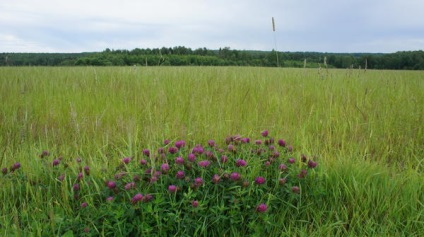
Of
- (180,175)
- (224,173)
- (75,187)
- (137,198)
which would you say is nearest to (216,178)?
(224,173)

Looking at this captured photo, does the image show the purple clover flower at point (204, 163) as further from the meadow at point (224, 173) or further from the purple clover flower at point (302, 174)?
the purple clover flower at point (302, 174)

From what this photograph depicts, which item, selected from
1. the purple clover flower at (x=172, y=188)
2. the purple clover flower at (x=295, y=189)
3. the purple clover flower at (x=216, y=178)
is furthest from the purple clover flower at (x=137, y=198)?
the purple clover flower at (x=295, y=189)

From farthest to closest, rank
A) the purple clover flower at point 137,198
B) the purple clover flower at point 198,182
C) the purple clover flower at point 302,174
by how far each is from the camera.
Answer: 1. the purple clover flower at point 302,174
2. the purple clover flower at point 198,182
3. the purple clover flower at point 137,198

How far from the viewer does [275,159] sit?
2213 millimetres

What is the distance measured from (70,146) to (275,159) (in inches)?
70.6

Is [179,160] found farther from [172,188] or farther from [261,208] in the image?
[261,208]

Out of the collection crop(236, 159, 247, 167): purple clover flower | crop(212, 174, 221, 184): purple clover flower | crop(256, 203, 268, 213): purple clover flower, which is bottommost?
crop(256, 203, 268, 213): purple clover flower

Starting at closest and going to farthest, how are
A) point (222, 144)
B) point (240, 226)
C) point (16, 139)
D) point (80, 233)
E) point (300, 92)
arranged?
point (80, 233) < point (240, 226) < point (222, 144) < point (16, 139) < point (300, 92)

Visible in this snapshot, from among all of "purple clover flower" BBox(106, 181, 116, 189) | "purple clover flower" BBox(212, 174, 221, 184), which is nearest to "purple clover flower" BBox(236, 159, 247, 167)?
"purple clover flower" BBox(212, 174, 221, 184)

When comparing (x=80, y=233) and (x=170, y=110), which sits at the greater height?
(x=170, y=110)

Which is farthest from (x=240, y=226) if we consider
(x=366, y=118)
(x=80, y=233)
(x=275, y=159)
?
(x=366, y=118)

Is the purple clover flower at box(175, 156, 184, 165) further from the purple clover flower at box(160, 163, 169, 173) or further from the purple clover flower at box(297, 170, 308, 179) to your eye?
the purple clover flower at box(297, 170, 308, 179)

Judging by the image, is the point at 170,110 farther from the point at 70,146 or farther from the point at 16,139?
the point at 16,139

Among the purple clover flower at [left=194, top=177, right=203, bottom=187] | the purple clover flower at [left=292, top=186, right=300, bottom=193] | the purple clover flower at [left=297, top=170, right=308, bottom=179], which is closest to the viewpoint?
the purple clover flower at [left=194, top=177, right=203, bottom=187]
